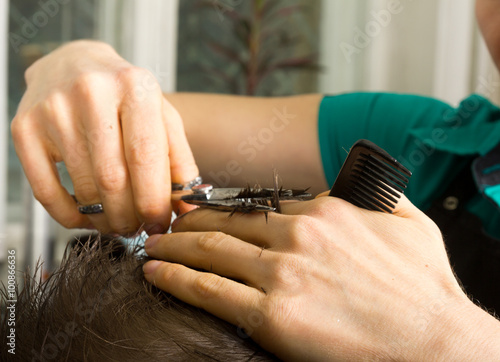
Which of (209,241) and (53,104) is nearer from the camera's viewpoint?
(209,241)

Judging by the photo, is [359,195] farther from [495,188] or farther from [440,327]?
[495,188]

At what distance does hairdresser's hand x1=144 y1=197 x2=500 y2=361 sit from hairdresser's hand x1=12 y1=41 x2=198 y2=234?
0.39 ft

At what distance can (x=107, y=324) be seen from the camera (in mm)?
488

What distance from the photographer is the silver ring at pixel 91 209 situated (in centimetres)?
68

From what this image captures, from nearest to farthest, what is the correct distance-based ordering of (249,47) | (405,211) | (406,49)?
1. (405,211)
2. (406,49)
3. (249,47)

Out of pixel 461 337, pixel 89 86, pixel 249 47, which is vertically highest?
pixel 249 47

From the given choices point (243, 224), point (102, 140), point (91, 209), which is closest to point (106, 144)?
point (102, 140)

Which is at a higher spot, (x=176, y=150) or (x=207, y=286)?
(x=176, y=150)

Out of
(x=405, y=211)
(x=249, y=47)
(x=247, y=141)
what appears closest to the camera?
(x=405, y=211)

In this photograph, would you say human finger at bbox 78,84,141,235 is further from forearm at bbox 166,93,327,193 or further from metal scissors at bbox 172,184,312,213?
forearm at bbox 166,93,327,193

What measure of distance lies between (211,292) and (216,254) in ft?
0.16

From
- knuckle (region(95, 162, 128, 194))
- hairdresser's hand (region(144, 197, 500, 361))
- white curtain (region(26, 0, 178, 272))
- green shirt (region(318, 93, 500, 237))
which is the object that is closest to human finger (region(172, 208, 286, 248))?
hairdresser's hand (region(144, 197, 500, 361))

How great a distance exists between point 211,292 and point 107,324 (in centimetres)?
11

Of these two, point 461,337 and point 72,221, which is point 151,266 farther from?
point 461,337
